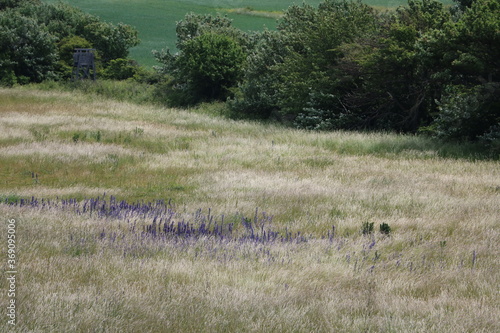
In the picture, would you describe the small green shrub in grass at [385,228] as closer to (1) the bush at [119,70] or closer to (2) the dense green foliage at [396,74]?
(2) the dense green foliage at [396,74]

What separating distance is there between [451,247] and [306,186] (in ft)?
18.9

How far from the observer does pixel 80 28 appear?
59.3 m

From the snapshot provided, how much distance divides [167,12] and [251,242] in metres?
88.5

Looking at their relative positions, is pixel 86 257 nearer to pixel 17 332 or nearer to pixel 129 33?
pixel 17 332

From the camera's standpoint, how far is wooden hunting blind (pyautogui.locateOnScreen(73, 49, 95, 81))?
49156 mm

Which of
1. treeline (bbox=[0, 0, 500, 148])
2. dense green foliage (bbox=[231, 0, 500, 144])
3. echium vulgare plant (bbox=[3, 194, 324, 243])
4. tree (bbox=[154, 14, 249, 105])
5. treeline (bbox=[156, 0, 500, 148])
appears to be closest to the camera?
echium vulgare plant (bbox=[3, 194, 324, 243])

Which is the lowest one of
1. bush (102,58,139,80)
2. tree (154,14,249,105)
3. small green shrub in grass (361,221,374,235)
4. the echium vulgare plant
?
bush (102,58,139,80)

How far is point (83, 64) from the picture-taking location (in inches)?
1932

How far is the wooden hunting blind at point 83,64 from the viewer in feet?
161

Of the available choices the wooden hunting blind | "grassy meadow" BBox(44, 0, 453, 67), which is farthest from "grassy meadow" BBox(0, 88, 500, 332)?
"grassy meadow" BBox(44, 0, 453, 67)

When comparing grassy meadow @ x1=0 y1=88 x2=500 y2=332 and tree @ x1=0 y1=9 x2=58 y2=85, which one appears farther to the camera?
tree @ x1=0 y1=9 x2=58 y2=85

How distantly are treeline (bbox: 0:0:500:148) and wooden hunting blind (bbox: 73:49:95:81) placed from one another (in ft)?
7.42

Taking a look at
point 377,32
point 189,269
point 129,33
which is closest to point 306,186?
point 189,269

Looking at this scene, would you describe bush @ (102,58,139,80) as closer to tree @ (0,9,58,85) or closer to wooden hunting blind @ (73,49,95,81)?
wooden hunting blind @ (73,49,95,81)
